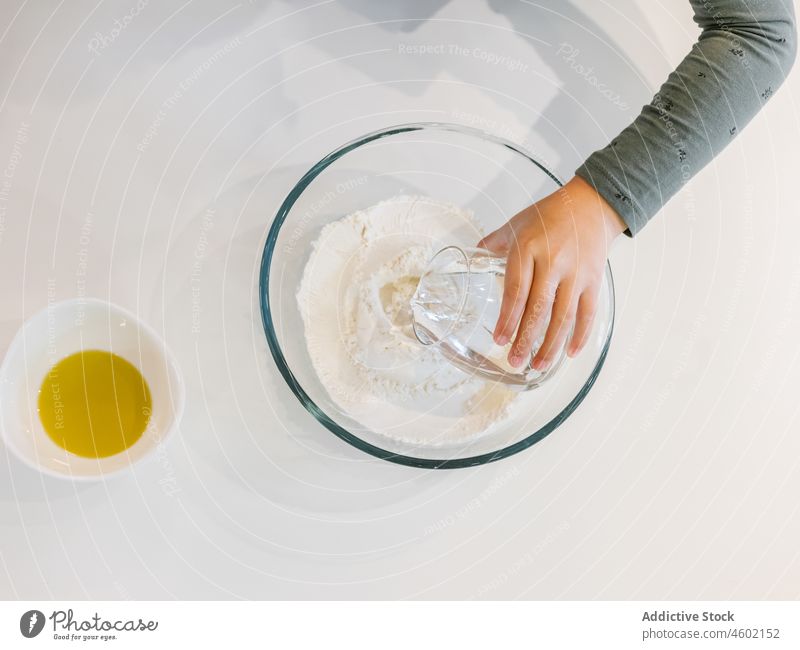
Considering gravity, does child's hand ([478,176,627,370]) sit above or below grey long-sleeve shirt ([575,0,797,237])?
below

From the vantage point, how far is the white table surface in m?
0.43

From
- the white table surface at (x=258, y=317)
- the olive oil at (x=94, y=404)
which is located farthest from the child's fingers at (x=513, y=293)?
the olive oil at (x=94, y=404)

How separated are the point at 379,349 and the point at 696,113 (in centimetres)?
24

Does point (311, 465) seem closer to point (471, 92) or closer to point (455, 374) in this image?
point (455, 374)

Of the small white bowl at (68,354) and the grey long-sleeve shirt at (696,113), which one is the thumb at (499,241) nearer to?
the grey long-sleeve shirt at (696,113)

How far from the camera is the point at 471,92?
18.2 inches

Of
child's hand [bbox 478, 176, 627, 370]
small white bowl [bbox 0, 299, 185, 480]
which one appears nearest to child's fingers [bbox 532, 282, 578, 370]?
child's hand [bbox 478, 176, 627, 370]

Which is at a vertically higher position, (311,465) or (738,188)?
(738,188)

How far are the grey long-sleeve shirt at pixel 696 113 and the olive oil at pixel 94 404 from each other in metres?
0.31

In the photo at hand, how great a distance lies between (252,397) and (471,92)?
254mm

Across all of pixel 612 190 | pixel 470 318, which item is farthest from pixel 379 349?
pixel 612 190

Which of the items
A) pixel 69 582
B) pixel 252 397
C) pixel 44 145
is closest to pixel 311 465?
pixel 252 397

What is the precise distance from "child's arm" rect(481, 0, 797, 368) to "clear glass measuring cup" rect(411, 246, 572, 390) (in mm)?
16

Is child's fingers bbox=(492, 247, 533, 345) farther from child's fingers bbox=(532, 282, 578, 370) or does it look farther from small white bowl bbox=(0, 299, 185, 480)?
small white bowl bbox=(0, 299, 185, 480)
